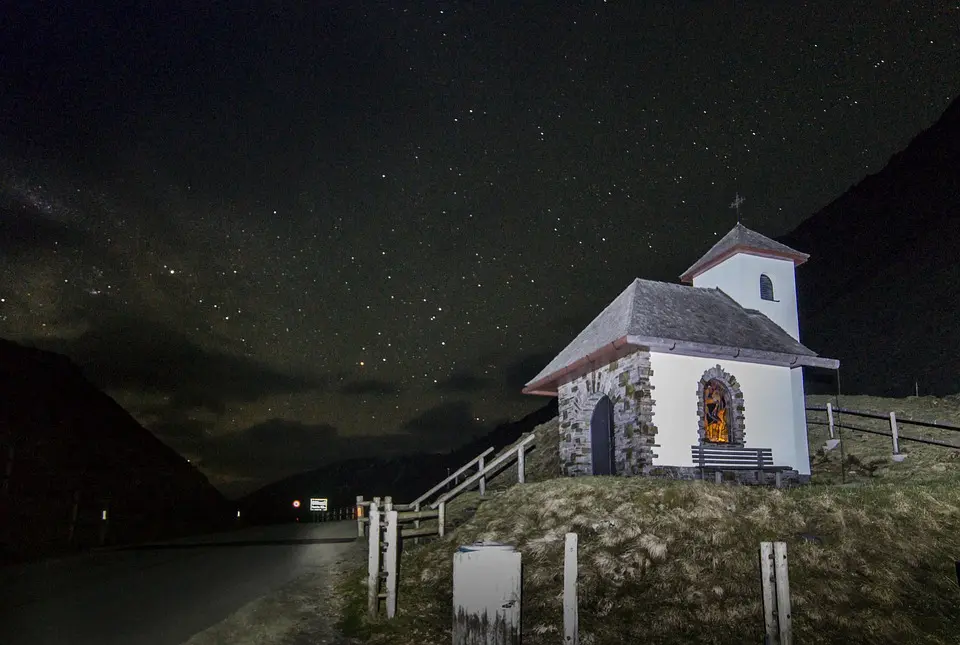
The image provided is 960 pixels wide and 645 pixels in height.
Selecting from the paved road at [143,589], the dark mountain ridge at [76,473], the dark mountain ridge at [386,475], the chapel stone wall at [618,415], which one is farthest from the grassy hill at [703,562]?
the dark mountain ridge at [386,475]

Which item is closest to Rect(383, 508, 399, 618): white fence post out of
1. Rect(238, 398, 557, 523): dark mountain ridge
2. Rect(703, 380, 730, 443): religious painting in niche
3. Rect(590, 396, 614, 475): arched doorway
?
Rect(590, 396, 614, 475): arched doorway

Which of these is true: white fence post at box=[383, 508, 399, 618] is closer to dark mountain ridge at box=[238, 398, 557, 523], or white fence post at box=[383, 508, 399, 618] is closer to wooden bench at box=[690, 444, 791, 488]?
wooden bench at box=[690, 444, 791, 488]

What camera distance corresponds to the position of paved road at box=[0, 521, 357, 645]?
917 centimetres

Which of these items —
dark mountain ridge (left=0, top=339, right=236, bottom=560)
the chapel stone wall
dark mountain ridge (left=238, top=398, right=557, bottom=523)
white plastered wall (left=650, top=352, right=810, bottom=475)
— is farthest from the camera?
dark mountain ridge (left=238, top=398, right=557, bottom=523)

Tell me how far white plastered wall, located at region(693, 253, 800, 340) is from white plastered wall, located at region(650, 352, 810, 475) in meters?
3.85

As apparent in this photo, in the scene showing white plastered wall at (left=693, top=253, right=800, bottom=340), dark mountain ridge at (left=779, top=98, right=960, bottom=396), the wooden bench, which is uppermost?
dark mountain ridge at (left=779, top=98, right=960, bottom=396)

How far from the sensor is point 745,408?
1833cm

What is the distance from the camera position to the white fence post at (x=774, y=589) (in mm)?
8539

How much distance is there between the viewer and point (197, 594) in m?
11.7

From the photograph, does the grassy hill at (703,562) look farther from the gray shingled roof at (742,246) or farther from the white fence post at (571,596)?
the gray shingled roof at (742,246)

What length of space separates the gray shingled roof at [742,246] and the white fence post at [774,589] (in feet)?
54.6

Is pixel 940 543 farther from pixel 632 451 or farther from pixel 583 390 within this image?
pixel 583 390

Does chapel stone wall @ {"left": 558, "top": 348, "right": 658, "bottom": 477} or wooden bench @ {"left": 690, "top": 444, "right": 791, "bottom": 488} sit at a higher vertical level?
chapel stone wall @ {"left": 558, "top": 348, "right": 658, "bottom": 477}

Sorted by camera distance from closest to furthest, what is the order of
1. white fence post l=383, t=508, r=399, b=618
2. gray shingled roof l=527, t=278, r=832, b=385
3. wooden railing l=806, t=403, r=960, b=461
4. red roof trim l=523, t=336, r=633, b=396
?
white fence post l=383, t=508, r=399, b=618 < red roof trim l=523, t=336, r=633, b=396 < gray shingled roof l=527, t=278, r=832, b=385 < wooden railing l=806, t=403, r=960, b=461
